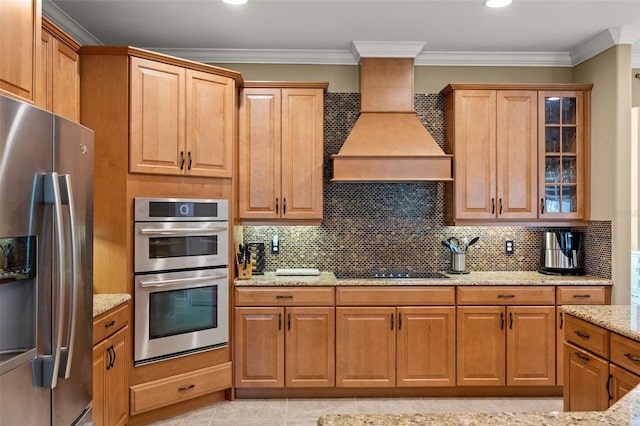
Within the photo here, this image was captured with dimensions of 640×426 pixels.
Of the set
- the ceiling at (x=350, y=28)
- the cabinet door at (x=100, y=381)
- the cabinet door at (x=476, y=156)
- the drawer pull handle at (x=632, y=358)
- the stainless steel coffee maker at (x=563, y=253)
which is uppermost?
the ceiling at (x=350, y=28)

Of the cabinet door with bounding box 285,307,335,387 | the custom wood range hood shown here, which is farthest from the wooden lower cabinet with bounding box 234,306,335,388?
the custom wood range hood

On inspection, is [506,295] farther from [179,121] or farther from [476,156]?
[179,121]

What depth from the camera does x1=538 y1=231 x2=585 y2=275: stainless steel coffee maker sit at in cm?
386

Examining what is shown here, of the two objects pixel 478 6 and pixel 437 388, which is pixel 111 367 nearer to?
pixel 437 388

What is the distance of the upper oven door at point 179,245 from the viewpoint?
305 cm

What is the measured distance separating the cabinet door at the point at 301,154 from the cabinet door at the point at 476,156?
1.15 metres

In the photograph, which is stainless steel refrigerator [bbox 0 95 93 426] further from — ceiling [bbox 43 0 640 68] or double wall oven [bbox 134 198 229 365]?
ceiling [bbox 43 0 640 68]

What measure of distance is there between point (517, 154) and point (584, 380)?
204cm

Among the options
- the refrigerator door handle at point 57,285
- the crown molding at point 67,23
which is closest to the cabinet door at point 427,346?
the refrigerator door handle at point 57,285

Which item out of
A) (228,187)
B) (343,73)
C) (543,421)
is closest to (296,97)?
(343,73)

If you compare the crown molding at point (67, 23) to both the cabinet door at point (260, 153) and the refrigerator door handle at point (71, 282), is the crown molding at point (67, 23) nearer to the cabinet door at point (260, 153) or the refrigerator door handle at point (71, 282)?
the cabinet door at point (260, 153)

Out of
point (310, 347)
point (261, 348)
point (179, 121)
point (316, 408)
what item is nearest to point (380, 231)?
point (310, 347)

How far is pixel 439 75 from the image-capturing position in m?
4.13

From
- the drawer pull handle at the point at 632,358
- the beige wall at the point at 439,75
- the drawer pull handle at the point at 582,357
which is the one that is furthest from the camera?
the beige wall at the point at 439,75
